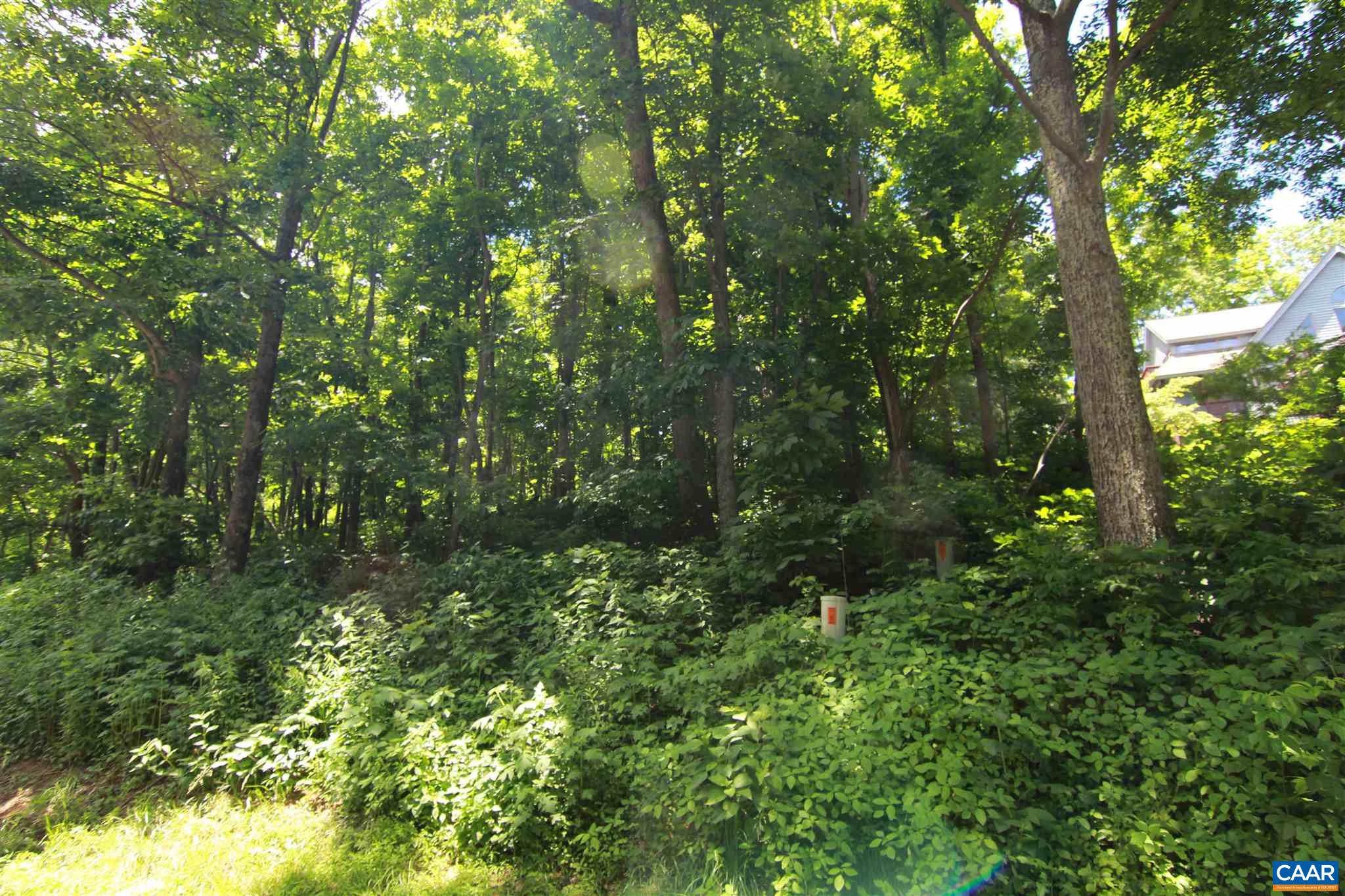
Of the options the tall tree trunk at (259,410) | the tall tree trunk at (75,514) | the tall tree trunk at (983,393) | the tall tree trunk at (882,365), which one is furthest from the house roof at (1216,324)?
the tall tree trunk at (75,514)

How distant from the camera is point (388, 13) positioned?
1493 centimetres

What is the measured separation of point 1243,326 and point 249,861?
141ft

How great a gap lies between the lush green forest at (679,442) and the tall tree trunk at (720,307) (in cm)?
8

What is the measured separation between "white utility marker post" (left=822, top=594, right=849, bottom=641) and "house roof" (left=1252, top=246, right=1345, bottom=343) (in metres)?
31.3

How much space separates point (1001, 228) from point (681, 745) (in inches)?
414

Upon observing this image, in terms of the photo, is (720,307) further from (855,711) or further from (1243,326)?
(1243,326)

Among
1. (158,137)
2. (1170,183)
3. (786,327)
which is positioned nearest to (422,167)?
(158,137)

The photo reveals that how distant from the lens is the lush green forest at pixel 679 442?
3.67 metres

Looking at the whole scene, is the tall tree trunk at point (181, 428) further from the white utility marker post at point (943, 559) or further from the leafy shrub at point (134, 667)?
the white utility marker post at point (943, 559)

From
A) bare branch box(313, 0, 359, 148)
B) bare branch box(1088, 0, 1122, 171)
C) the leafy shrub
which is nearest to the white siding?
bare branch box(1088, 0, 1122, 171)

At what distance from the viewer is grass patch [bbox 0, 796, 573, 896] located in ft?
13.0

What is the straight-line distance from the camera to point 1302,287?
93.1ft

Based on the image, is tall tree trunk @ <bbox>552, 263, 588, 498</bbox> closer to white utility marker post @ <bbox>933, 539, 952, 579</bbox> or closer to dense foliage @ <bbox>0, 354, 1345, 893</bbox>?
dense foliage @ <bbox>0, 354, 1345, 893</bbox>

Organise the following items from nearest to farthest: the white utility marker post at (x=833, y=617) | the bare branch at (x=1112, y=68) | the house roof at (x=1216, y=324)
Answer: the white utility marker post at (x=833, y=617) < the bare branch at (x=1112, y=68) < the house roof at (x=1216, y=324)
